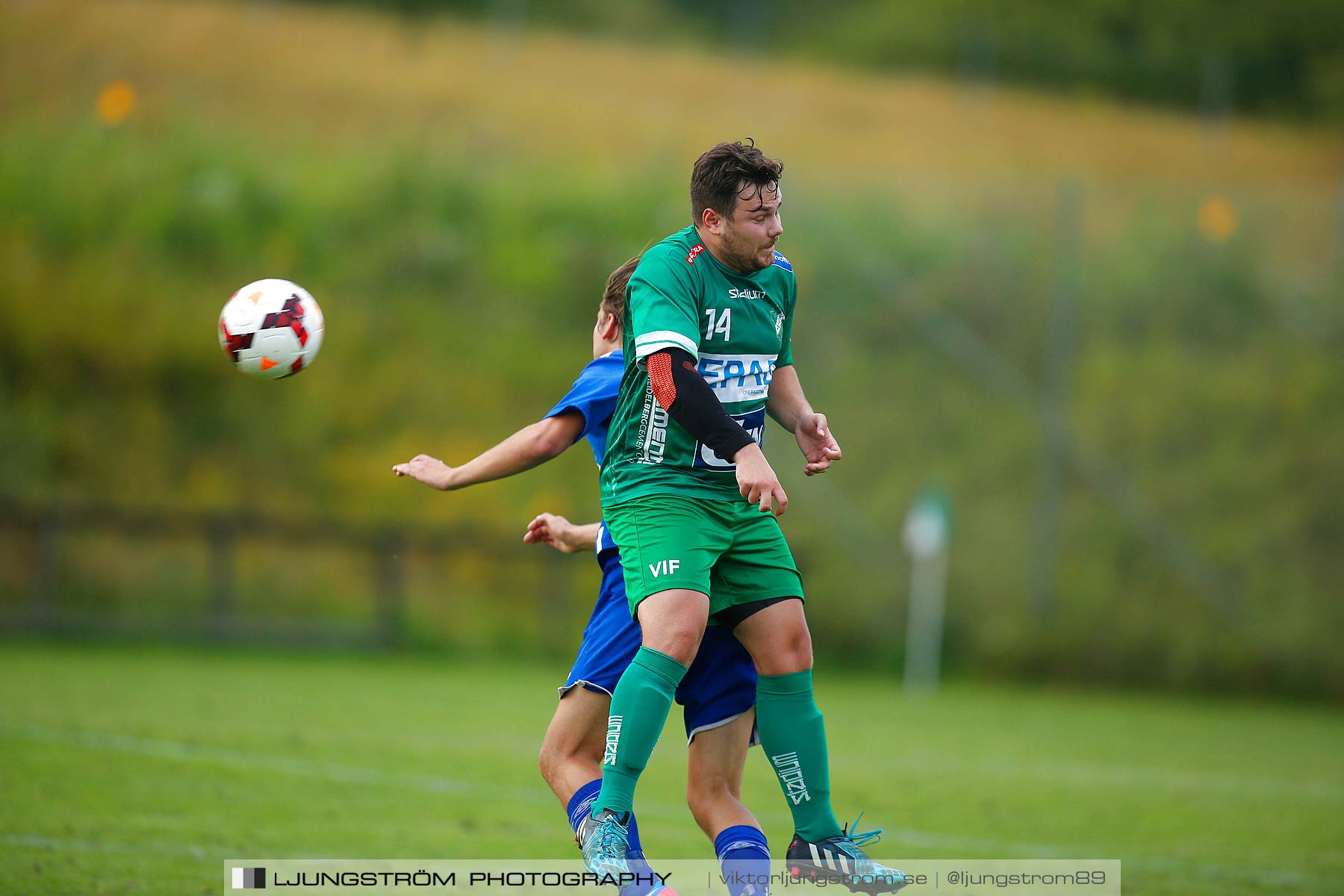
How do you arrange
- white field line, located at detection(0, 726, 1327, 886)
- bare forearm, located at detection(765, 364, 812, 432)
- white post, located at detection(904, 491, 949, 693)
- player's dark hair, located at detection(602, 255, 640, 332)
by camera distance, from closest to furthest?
bare forearm, located at detection(765, 364, 812, 432), player's dark hair, located at detection(602, 255, 640, 332), white field line, located at detection(0, 726, 1327, 886), white post, located at detection(904, 491, 949, 693)

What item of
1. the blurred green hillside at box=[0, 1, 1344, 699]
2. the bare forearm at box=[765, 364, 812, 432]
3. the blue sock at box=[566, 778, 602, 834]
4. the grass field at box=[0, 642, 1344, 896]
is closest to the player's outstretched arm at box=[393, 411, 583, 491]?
the bare forearm at box=[765, 364, 812, 432]

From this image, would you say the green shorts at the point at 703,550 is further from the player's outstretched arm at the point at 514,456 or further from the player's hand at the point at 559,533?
the player's hand at the point at 559,533

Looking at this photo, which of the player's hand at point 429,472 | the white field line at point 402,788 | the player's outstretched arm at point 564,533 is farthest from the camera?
the white field line at point 402,788

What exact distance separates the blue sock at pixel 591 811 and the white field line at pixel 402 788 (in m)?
1.80

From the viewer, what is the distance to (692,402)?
3.71 meters

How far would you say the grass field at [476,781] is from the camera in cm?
553

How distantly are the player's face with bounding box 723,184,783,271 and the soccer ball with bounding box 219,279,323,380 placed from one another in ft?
5.20

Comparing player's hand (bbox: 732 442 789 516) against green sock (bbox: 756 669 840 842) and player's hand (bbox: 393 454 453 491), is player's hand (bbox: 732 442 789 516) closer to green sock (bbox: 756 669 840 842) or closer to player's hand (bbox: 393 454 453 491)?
green sock (bbox: 756 669 840 842)

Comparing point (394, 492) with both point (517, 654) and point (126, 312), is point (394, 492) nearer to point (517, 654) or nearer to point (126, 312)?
point (517, 654)

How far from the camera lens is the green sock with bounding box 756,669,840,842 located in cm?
405

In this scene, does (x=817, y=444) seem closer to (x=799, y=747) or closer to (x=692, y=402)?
(x=692, y=402)

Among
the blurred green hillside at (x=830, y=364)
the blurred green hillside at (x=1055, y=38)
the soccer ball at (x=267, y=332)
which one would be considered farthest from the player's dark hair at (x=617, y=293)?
the blurred green hillside at (x=1055, y=38)

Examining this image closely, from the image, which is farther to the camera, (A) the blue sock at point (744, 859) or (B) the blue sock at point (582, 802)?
(B) the blue sock at point (582, 802)

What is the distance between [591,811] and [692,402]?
1226 millimetres
